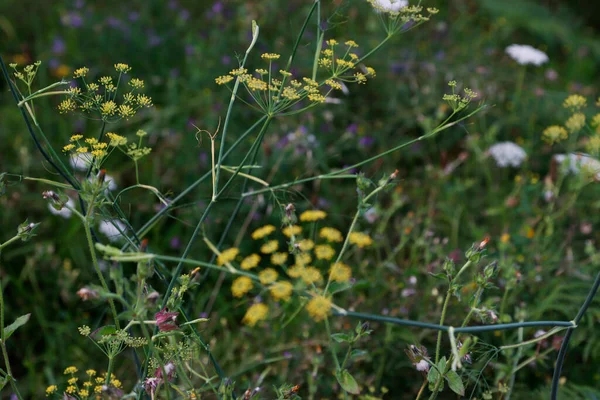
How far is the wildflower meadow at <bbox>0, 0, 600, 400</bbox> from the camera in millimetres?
1218

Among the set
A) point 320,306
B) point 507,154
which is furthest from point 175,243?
point 320,306

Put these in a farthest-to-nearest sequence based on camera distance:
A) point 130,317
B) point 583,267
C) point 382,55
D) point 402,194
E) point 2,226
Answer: point 382,55, point 402,194, point 2,226, point 583,267, point 130,317

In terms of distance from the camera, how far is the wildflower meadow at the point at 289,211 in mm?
1218

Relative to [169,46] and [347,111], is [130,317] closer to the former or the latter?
[347,111]

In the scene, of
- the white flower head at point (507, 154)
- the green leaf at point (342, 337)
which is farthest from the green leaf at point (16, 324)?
the white flower head at point (507, 154)

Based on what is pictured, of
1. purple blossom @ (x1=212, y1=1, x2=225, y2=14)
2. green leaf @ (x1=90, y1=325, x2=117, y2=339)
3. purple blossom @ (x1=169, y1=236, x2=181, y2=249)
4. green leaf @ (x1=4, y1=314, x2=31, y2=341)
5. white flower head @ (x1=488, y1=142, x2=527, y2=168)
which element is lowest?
white flower head @ (x1=488, y1=142, x2=527, y2=168)

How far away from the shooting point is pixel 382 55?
357cm

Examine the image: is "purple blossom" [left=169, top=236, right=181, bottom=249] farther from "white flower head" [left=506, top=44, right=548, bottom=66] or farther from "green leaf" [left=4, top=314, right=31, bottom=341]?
"white flower head" [left=506, top=44, right=548, bottom=66]

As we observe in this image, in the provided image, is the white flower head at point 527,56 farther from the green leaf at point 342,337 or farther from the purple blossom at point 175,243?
the green leaf at point 342,337

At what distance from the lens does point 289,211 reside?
4.17ft

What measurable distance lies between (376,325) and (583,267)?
745mm

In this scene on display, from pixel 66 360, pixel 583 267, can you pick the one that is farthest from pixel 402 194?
pixel 66 360

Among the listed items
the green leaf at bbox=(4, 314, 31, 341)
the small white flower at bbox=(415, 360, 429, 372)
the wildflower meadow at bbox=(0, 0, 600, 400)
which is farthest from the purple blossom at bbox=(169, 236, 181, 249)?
the small white flower at bbox=(415, 360, 429, 372)

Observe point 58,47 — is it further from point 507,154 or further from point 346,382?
point 346,382
